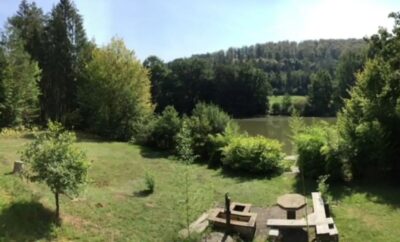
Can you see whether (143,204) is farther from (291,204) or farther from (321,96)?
(321,96)

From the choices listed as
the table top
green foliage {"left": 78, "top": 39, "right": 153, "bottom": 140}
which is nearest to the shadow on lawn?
the table top

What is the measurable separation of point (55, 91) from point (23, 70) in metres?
8.05

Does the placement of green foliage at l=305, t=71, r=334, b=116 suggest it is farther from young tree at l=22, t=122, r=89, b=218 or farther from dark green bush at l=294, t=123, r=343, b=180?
young tree at l=22, t=122, r=89, b=218

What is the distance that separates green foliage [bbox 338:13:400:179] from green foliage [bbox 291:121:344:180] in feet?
1.37

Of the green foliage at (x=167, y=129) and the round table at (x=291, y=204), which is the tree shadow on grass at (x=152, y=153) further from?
the round table at (x=291, y=204)

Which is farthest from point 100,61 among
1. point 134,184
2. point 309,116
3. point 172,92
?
point 309,116

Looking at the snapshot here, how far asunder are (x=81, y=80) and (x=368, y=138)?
28529mm

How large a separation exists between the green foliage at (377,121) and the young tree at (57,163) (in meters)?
10.4

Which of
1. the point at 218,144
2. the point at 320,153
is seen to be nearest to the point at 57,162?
the point at 320,153

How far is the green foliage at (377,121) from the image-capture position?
1680 cm

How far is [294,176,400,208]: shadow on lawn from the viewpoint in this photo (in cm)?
1527

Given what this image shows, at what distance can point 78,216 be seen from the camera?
1342 centimetres

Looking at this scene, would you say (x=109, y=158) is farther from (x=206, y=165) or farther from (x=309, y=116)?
(x=309, y=116)

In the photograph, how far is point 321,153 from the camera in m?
17.6
